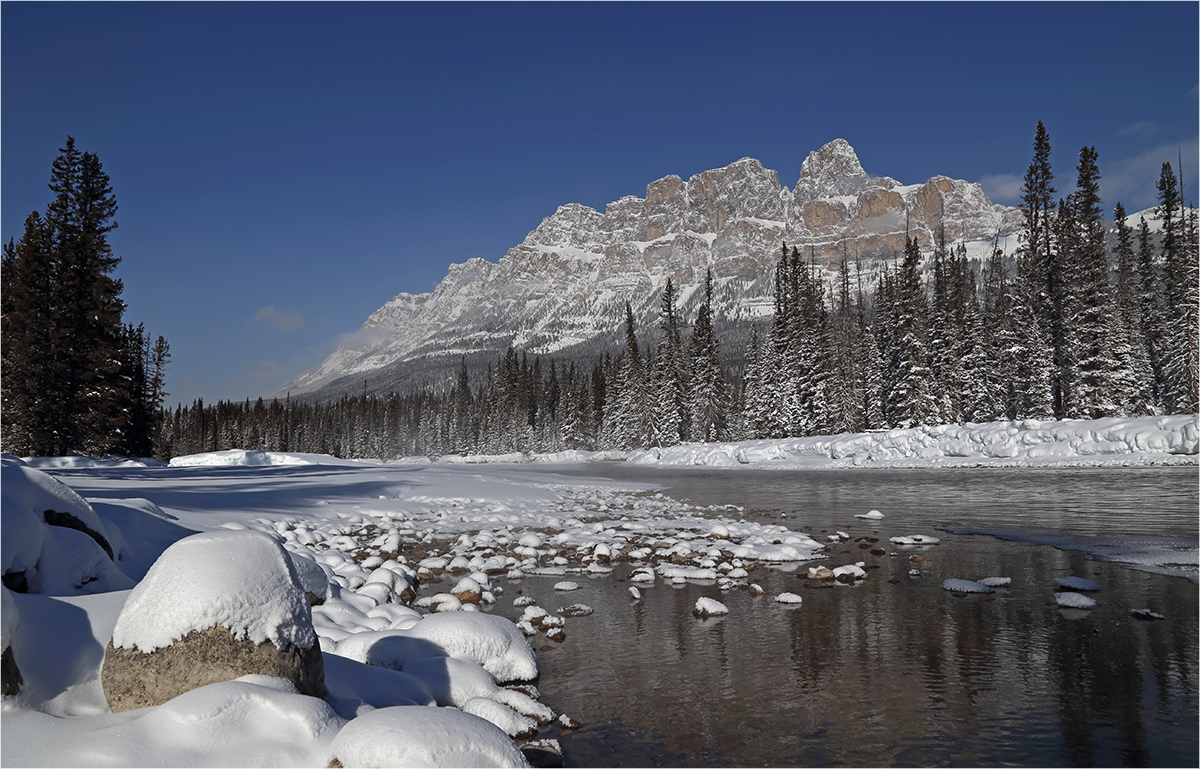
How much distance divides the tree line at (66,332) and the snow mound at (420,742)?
2999 centimetres

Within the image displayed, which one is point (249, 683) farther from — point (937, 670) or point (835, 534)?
point (835, 534)

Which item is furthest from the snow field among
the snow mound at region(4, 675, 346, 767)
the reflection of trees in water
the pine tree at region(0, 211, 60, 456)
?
the pine tree at region(0, 211, 60, 456)

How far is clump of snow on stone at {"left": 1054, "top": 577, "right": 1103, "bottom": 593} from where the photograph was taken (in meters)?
7.25

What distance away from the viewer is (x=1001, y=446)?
2742 cm

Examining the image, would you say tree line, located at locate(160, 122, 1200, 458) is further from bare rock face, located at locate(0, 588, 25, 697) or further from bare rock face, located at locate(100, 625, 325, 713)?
bare rock face, located at locate(0, 588, 25, 697)

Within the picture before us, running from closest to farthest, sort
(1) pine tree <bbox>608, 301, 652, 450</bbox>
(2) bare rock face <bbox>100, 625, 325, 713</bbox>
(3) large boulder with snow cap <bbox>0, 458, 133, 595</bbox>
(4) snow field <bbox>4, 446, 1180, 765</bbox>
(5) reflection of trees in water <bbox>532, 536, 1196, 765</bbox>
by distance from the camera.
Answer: (4) snow field <bbox>4, 446, 1180, 765</bbox>
(2) bare rock face <bbox>100, 625, 325, 713</bbox>
(5) reflection of trees in water <bbox>532, 536, 1196, 765</bbox>
(3) large boulder with snow cap <bbox>0, 458, 133, 595</bbox>
(1) pine tree <bbox>608, 301, 652, 450</bbox>

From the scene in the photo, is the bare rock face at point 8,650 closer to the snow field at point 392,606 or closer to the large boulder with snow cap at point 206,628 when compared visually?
the snow field at point 392,606

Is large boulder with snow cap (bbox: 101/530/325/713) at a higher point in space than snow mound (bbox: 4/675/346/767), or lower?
higher

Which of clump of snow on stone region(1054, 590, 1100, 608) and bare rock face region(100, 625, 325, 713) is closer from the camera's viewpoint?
bare rock face region(100, 625, 325, 713)

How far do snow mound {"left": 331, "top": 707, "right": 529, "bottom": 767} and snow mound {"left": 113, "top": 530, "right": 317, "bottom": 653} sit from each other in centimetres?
100

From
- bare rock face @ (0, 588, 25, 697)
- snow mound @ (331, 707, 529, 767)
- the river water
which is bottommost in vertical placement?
the river water

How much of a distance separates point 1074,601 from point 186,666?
27.0 feet

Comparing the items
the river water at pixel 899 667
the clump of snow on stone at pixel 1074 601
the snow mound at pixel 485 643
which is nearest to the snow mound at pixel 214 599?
the snow mound at pixel 485 643

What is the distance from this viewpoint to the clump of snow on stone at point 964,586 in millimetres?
7418
